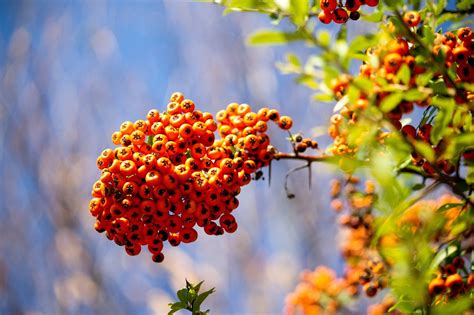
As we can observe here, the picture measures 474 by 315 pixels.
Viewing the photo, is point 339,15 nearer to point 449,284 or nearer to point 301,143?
point 301,143

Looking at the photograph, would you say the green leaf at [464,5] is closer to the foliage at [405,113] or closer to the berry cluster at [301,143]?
the foliage at [405,113]

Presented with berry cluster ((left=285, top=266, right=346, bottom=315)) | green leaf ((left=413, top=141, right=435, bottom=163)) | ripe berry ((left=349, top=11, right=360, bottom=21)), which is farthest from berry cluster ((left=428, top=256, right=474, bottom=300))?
berry cluster ((left=285, top=266, right=346, bottom=315))

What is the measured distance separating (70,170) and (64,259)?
2.53 meters

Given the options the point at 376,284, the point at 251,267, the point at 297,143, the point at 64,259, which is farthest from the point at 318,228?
the point at 297,143

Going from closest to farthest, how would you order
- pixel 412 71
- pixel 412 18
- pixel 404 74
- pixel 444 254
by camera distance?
pixel 404 74, pixel 412 71, pixel 412 18, pixel 444 254

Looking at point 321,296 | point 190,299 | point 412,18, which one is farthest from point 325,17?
point 321,296

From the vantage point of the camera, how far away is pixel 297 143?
3240 millimetres

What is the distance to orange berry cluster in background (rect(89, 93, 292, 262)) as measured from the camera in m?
2.66

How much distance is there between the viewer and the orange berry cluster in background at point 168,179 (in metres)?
2.66

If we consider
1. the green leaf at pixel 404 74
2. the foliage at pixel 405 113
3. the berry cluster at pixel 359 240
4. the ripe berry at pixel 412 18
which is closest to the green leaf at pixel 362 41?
the foliage at pixel 405 113

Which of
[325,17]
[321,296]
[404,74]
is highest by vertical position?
[325,17]

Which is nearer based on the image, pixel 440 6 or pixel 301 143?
pixel 440 6

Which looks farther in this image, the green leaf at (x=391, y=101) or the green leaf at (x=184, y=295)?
the green leaf at (x=184, y=295)

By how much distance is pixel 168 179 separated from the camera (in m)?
2.64
